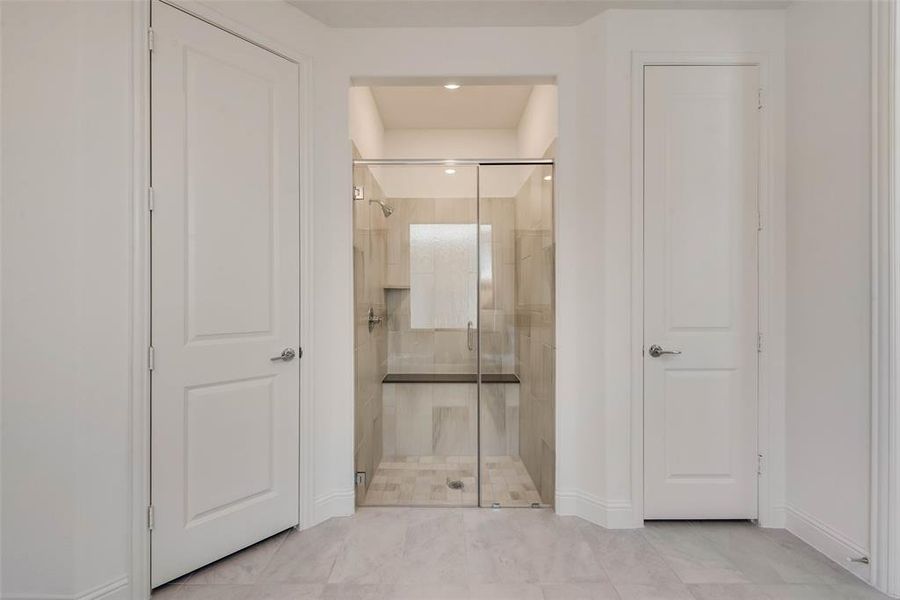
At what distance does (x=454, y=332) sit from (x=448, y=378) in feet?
1.03

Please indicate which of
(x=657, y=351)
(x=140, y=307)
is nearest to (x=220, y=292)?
(x=140, y=307)

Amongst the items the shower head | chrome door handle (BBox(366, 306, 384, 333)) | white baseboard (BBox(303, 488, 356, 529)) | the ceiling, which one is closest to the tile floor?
white baseboard (BBox(303, 488, 356, 529))

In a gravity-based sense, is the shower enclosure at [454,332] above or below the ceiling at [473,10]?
below

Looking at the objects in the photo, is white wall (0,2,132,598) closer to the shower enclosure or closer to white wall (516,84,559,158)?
the shower enclosure

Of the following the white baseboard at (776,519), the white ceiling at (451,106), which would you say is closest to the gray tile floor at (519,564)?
the white baseboard at (776,519)

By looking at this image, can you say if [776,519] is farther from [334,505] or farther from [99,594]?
[99,594]

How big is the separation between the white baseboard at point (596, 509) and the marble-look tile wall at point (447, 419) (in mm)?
447

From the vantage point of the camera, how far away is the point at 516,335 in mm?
2539

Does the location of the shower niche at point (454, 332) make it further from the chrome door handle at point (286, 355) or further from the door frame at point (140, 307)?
the door frame at point (140, 307)

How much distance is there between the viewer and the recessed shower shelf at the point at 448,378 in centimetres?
259

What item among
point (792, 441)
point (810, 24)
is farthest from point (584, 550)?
point (810, 24)

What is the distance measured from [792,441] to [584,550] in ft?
3.88

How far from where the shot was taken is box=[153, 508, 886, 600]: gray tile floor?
166 cm

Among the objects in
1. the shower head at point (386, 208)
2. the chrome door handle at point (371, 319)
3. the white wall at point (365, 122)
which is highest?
the white wall at point (365, 122)
